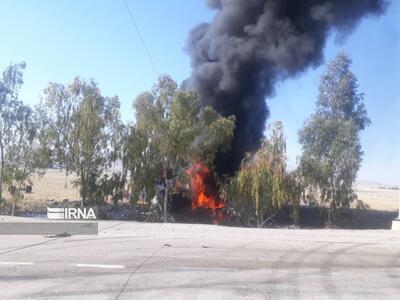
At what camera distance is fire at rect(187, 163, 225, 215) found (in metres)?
20.3

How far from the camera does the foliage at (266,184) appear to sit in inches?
731

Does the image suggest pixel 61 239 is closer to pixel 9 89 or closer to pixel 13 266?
pixel 13 266

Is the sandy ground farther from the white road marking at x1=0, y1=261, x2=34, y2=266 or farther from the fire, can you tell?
the white road marking at x1=0, y1=261, x2=34, y2=266

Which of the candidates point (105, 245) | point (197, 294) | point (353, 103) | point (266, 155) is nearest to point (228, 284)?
point (197, 294)

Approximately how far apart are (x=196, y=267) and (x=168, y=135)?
36.2 ft

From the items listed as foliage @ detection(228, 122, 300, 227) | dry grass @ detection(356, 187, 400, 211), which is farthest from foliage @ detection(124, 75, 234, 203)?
dry grass @ detection(356, 187, 400, 211)

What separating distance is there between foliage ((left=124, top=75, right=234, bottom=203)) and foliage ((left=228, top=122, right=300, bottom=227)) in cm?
174

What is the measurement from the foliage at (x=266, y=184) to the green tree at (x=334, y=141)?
47.8 inches

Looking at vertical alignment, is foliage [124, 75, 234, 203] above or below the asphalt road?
above

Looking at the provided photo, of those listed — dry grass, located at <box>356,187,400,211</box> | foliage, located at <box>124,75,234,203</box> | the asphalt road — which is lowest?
the asphalt road

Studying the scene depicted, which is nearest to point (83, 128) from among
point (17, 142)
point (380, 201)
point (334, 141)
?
point (17, 142)

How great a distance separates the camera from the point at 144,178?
2012 cm

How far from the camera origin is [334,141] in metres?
22.5

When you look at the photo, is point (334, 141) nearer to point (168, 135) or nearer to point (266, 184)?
point (266, 184)
